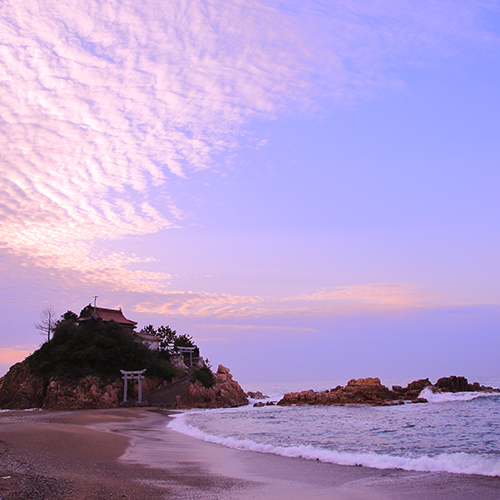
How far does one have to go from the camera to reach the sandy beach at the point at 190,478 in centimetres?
646

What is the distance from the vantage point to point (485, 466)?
355 inches

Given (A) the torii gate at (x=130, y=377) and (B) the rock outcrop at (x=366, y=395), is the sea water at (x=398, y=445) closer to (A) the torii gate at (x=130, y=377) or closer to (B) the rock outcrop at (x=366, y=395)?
(A) the torii gate at (x=130, y=377)

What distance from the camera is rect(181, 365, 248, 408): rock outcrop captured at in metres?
43.7

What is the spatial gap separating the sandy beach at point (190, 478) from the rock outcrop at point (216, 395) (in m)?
33.4

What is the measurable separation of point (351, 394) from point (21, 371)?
34278 mm

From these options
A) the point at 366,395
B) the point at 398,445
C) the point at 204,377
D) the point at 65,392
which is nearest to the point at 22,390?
the point at 65,392

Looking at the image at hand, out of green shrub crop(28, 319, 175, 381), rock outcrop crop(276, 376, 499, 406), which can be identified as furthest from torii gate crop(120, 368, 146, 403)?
rock outcrop crop(276, 376, 499, 406)

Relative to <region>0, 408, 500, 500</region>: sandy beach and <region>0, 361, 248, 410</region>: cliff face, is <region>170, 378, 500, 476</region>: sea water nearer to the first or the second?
<region>0, 408, 500, 500</region>: sandy beach

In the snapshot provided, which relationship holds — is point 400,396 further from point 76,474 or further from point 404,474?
point 76,474

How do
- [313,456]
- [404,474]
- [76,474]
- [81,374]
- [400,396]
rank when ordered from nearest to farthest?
[76,474], [404,474], [313,456], [81,374], [400,396]

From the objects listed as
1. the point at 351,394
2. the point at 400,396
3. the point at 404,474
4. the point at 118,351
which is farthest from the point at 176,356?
the point at 404,474

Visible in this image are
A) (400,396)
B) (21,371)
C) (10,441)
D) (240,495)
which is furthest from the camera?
(400,396)

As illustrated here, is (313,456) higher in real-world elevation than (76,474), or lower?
lower

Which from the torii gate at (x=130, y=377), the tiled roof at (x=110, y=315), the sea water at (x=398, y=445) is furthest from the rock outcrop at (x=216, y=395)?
the sea water at (x=398, y=445)
